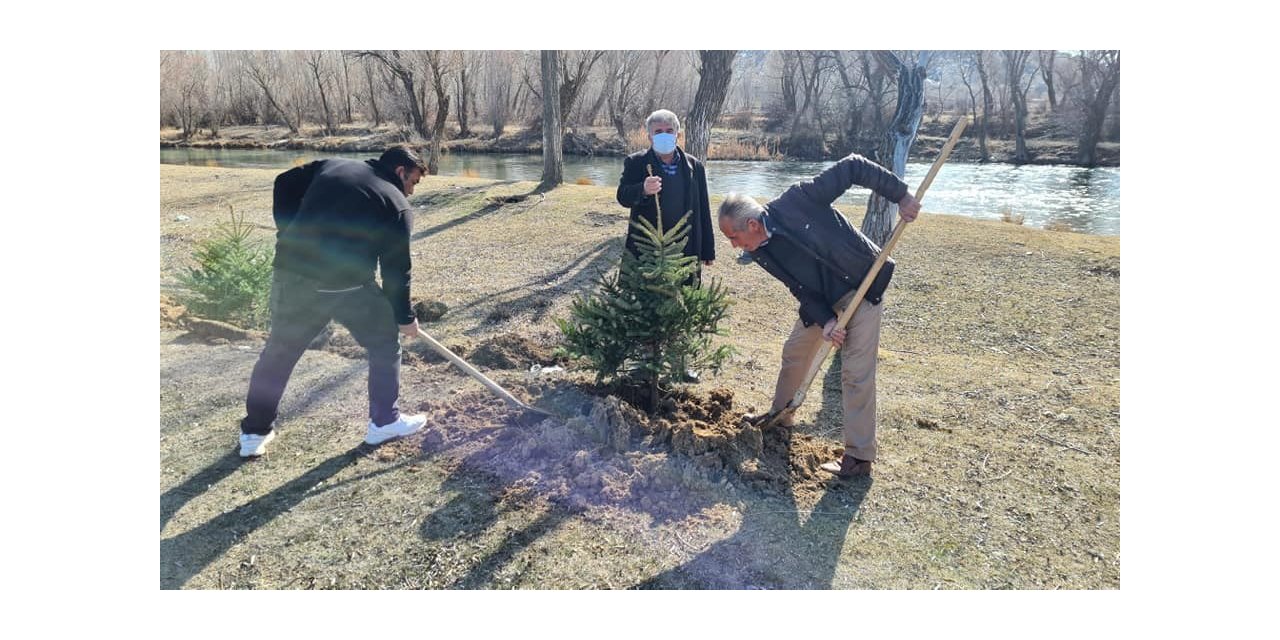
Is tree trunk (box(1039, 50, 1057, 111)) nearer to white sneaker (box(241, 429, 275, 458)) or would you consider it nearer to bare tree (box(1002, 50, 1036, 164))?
bare tree (box(1002, 50, 1036, 164))

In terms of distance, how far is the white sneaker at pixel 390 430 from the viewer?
435 cm

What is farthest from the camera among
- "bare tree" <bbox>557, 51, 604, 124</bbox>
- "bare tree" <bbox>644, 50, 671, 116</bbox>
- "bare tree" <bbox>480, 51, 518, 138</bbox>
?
"bare tree" <bbox>480, 51, 518, 138</bbox>

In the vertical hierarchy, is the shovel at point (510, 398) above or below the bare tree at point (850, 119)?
below

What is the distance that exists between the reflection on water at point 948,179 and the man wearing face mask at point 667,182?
10126 mm

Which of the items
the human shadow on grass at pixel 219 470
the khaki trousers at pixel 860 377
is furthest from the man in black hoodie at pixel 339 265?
the khaki trousers at pixel 860 377

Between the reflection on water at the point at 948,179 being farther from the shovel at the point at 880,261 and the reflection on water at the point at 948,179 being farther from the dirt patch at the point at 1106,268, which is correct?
the shovel at the point at 880,261

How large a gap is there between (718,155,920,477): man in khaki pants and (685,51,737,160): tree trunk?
738 centimetres

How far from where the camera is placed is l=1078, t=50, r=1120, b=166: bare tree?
2080cm

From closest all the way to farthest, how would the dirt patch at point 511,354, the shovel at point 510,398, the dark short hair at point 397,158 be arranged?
the dark short hair at point 397,158
the shovel at point 510,398
the dirt patch at point 511,354

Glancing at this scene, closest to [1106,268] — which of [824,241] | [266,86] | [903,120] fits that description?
[903,120]

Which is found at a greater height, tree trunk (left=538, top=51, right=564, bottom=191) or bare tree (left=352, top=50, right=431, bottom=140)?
bare tree (left=352, top=50, right=431, bottom=140)

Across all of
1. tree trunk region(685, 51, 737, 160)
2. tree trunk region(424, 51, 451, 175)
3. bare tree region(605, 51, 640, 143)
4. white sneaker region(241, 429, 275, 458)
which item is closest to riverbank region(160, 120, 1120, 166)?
bare tree region(605, 51, 640, 143)

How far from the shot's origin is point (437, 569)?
3338 mm

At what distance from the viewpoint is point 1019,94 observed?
26969 millimetres
